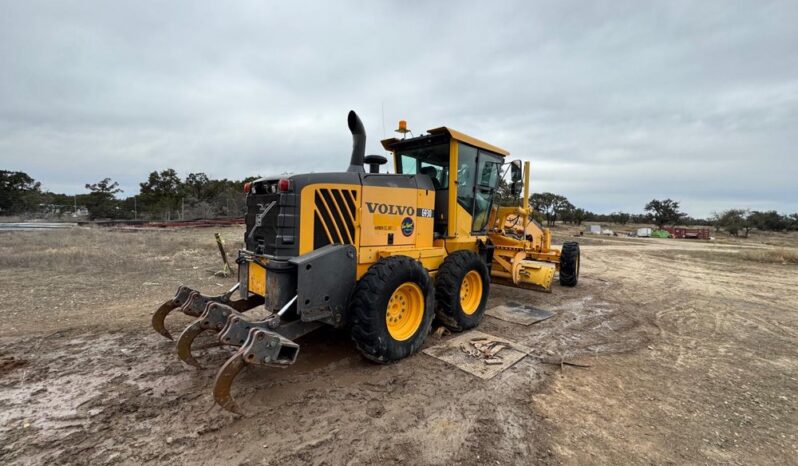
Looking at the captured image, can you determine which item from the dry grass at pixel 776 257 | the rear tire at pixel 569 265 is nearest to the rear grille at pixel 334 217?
the rear tire at pixel 569 265

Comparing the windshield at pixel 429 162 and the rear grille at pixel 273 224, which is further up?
the windshield at pixel 429 162

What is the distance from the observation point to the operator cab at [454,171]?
17.6 feet

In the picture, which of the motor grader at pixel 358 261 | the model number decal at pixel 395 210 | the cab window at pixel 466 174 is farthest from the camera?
the cab window at pixel 466 174

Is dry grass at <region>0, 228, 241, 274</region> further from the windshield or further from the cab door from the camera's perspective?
the cab door

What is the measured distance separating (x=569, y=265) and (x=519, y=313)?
300 cm

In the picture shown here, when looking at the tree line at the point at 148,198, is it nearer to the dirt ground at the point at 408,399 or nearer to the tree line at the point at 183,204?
the tree line at the point at 183,204

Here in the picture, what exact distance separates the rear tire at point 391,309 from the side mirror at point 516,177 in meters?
3.21

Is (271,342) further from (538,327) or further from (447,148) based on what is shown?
(538,327)

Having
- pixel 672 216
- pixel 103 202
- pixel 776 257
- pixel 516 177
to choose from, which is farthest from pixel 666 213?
pixel 103 202

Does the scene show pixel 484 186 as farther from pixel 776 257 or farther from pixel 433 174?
pixel 776 257

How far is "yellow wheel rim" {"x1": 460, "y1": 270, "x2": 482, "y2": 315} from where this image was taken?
5.41 metres

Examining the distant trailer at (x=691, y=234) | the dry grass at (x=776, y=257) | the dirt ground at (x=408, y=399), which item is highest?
the distant trailer at (x=691, y=234)

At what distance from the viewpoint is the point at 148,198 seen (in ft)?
134

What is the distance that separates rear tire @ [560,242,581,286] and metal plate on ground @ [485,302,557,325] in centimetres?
243
